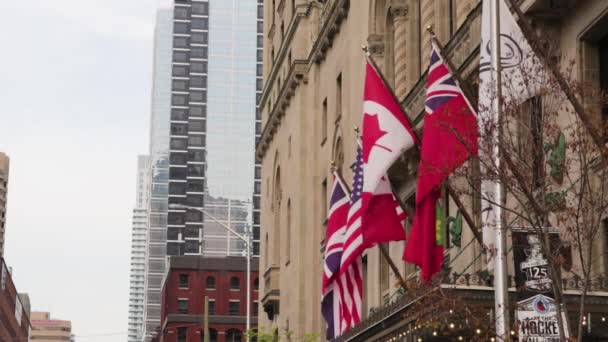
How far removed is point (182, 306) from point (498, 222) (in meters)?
124

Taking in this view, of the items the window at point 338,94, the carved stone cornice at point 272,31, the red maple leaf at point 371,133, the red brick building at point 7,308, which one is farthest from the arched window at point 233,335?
the red maple leaf at point 371,133

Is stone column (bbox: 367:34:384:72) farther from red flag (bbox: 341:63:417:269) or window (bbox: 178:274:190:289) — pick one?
window (bbox: 178:274:190:289)

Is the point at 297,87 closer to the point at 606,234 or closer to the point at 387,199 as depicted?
the point at 387,199

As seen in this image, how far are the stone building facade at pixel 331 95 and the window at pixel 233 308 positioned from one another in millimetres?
66285

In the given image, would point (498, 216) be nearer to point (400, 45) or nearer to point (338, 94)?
point (400, 45)

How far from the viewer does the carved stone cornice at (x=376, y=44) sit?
4453 cm

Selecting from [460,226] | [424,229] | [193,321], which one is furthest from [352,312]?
[193,321]

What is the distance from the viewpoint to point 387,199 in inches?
1318

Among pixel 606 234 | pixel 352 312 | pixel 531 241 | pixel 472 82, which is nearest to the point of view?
pixel 531 241

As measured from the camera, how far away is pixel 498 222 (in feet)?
68.6

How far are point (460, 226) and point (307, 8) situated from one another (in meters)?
28.7

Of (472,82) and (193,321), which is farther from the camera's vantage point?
(193,321)

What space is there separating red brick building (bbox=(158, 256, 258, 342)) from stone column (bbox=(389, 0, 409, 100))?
335 feet

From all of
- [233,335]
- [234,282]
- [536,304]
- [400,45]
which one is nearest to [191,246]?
[234,282]
